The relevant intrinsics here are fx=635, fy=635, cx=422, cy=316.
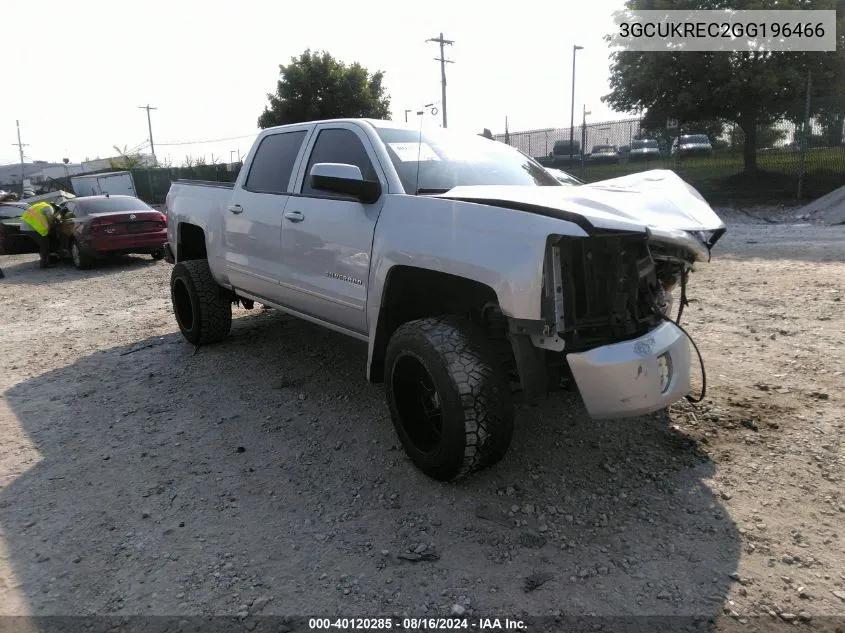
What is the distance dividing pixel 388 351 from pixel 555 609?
59.0 inches

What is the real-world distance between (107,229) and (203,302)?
761 centimetres

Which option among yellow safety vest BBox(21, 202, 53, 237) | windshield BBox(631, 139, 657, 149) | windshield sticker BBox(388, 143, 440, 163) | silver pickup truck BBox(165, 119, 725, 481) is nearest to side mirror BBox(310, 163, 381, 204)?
silver pickup truck BBox(165, 119, 725, 481)

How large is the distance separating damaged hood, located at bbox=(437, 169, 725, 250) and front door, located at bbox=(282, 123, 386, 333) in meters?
0.68

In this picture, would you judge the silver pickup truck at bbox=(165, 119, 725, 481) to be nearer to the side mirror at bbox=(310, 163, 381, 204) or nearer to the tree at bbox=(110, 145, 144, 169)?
the side mirror at bbox=(310, 163, 381, 204)

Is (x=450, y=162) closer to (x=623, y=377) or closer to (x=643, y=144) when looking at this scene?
(x=623, y=377)

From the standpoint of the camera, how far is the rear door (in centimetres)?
461

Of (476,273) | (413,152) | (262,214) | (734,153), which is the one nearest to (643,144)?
(734,153)

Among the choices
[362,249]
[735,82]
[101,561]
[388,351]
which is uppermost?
[735,82]

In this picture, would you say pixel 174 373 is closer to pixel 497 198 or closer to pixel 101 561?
pixel 101 561

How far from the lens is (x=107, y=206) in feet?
41.7

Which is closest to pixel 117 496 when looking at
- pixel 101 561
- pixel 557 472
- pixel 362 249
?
pixel 101 561

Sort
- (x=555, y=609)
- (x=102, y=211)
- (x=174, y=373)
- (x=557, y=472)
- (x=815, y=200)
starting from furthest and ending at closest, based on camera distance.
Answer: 1. (x=815, y=200)
2. (x=102, y=211)
3. (x=174, y=373)
4. (x=557, y=472)
5. (x=555, y=609)

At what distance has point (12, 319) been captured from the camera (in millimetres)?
7914

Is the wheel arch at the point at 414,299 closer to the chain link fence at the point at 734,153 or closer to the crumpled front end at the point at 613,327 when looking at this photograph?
the crumpled front end at the point at 613,327
